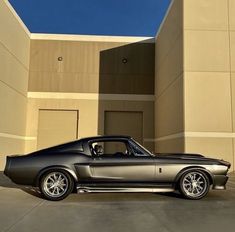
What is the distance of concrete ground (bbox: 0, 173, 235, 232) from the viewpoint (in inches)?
186

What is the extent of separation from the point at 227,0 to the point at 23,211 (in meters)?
12.7

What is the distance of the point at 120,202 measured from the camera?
6.64 m

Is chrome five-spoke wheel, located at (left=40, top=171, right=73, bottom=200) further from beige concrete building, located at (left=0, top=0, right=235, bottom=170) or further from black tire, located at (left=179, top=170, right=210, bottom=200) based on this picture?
beige concrete building, located at (left=0, top=0, right=235, bottom=170)

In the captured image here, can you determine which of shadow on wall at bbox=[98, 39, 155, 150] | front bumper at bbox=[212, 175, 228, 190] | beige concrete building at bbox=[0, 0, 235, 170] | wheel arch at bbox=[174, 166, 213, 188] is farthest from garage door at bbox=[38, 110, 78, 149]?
front bumper at bbox=[212, 175, 228, 190]

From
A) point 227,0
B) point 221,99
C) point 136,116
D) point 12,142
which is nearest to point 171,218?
point 221,99

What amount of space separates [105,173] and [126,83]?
576 inches

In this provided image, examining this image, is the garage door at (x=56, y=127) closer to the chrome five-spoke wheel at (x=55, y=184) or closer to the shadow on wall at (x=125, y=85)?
the shadow on wall at (x=125, y=85)

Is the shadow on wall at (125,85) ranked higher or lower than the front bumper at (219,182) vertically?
higher

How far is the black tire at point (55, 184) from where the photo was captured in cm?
681

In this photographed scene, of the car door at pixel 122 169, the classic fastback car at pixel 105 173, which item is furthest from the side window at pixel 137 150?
the car door at pixel 122 169

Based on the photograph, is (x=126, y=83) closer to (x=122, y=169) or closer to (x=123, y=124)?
(x=123, y=124)

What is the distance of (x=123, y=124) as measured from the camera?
2092 cm

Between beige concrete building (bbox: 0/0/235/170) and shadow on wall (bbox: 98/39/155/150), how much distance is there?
0.20 ft

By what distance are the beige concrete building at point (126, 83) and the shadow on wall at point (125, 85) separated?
0.20ft
